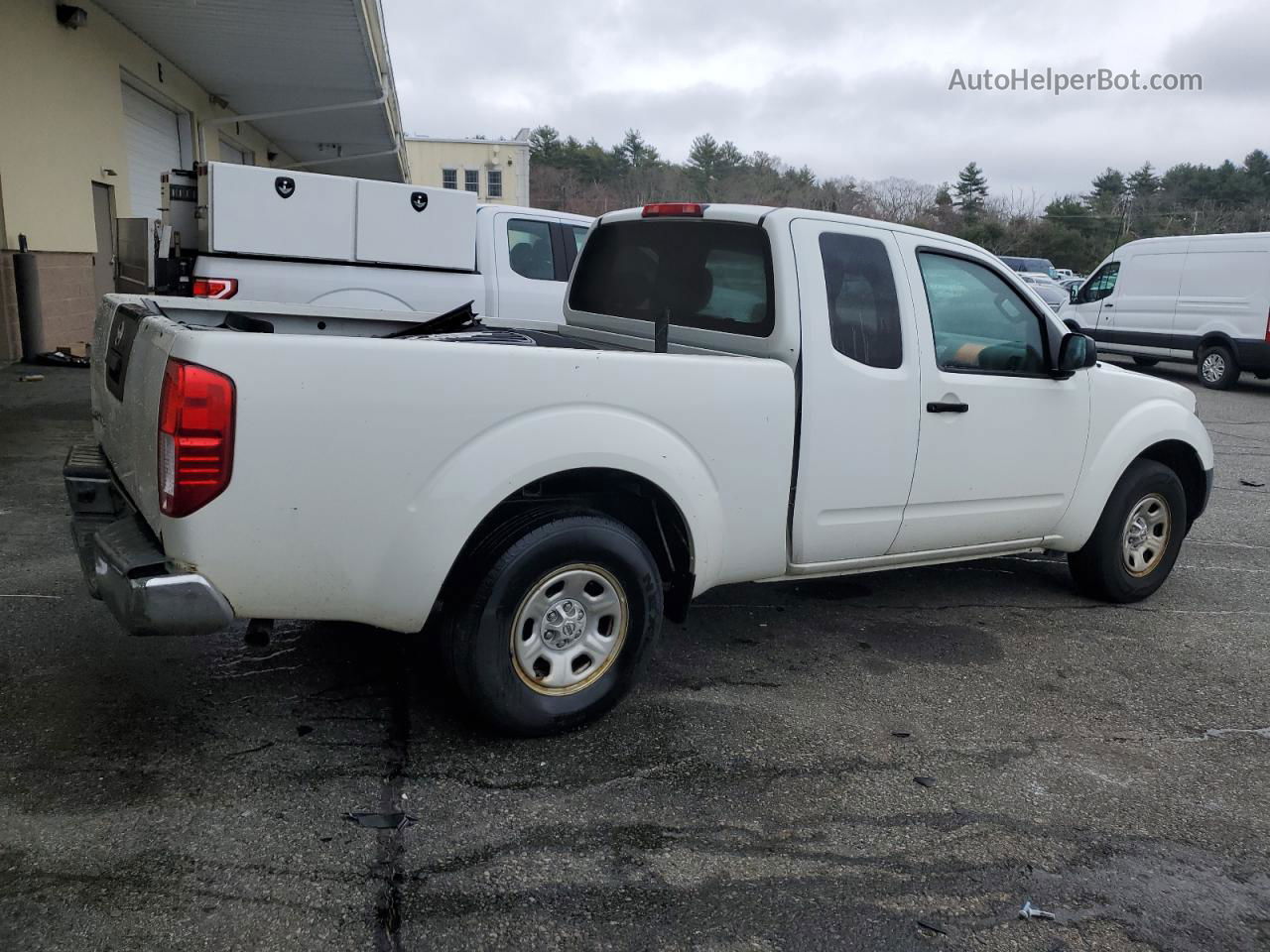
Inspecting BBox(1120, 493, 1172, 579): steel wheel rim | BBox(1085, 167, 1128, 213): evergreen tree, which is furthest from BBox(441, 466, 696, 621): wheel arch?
BBox(1085, 167, 1128, 213): evergreen tree

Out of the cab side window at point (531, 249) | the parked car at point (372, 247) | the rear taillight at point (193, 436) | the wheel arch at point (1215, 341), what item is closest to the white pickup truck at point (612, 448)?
the rear taillight at point (193, 436)

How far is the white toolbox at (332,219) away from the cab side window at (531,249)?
1.35 feet

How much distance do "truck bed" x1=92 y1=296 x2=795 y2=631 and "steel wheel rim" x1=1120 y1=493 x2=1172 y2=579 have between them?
9.52 ft

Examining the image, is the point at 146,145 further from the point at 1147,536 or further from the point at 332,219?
the point at 1147,536

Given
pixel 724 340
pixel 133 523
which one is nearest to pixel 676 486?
pixel 724 340

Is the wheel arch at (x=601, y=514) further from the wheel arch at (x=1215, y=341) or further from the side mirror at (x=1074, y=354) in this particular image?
the wheel arch at (x=1215, y=341)

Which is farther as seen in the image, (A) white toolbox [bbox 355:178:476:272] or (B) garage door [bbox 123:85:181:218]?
(B) garage door [bbox 123:85:181:218]

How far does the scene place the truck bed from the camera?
113 inches

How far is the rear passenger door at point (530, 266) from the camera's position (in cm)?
Result: 941

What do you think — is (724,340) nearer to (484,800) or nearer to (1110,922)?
(484,800)

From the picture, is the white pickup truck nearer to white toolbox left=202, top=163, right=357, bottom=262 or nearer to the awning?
white toolbox left=202, top=163, right=357, bottom=262

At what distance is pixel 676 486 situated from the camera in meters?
3.58

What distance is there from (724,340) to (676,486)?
0.93 m

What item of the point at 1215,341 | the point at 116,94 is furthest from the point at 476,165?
the point at 1215,341
